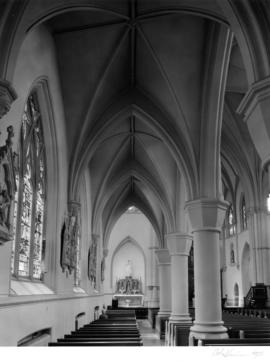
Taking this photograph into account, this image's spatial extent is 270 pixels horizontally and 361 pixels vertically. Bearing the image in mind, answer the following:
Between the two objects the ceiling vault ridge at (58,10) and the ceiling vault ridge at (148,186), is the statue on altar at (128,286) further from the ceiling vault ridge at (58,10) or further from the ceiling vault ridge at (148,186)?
the ceiling vault ridge at (58,10)

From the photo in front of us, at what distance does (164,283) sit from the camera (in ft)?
73.4

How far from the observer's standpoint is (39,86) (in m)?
9.87

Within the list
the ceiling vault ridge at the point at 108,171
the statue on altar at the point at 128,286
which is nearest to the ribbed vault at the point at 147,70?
the ceiling vault ridge at the point at 108,171

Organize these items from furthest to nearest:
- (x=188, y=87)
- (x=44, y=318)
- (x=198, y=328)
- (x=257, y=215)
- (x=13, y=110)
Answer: (x=257, y=215) → (x=188, y=87) → (x=198, y=328) → (x=44, y=318) → (x=13, y=110)

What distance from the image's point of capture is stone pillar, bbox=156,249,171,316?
21663 millimetres

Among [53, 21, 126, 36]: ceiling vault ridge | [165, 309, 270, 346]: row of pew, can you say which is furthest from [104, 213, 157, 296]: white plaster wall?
[53, 21, 126, 36]: ceiling vault ridge

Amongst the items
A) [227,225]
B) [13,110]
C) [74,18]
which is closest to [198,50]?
[74,18]

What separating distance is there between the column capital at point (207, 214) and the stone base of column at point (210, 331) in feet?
7.62

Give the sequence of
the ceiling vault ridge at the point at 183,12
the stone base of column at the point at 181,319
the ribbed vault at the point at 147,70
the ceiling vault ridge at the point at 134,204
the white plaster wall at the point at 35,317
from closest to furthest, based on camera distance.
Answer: the white plaster wall at the point at 35,317 < the ceiling vault ridge at the point at 183,12 < the ribbed vault at the point at 147,70 < the stone base of column at the point at 181,319 < the ceiling vault ridge at the point at 134,204

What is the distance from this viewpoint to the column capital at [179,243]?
55.1 ft

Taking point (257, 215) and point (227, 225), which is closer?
point (257, 215)

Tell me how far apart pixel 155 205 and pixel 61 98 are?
43.3 feet

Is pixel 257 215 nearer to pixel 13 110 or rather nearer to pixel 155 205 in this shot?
pixel 155 205
